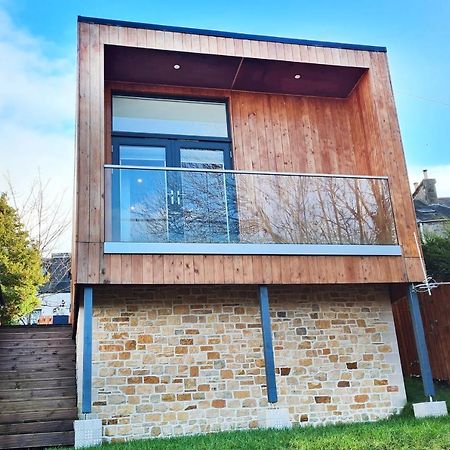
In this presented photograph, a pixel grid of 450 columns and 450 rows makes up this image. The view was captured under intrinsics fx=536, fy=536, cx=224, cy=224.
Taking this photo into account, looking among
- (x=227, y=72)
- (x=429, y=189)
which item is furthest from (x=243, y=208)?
(x=429, y=189)

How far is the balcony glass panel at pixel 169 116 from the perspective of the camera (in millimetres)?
8938

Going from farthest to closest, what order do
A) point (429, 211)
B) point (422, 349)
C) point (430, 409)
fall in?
point (429, 211)
point (422, 349)
point (430, 409)

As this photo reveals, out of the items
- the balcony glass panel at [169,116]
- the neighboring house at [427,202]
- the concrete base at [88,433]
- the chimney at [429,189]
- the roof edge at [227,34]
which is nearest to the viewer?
the concrete base at [88,433]

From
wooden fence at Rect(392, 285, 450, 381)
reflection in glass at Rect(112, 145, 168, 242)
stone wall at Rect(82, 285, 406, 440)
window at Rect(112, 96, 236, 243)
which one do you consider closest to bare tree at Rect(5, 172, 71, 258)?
window at Rect(112, 96, 236, 243)

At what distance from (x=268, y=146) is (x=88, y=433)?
17.5ft

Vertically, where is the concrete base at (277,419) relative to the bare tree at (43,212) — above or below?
below

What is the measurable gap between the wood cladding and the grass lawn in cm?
200

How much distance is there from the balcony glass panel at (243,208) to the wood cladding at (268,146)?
9.9 inches

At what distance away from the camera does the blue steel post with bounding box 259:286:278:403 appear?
7.14 meters

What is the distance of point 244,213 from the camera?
767 centimetres

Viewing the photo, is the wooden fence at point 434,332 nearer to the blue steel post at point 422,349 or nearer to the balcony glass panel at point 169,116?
the blue steel post at point 422,349

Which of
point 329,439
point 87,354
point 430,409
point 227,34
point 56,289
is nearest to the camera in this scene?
point 329,439

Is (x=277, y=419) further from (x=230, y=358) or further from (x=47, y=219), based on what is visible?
(x=47, y=219)

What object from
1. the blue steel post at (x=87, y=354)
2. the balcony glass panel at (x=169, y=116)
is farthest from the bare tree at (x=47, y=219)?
the blue steel post at (x=87, y=354)
